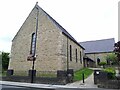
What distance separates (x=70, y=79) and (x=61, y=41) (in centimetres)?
689

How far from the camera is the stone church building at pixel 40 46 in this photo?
25.2m

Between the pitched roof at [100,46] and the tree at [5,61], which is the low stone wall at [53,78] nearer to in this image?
the tree at [5,61]

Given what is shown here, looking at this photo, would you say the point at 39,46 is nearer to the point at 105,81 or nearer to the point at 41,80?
the point at 41,80

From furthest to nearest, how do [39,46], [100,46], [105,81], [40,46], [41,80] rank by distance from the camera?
[100,46] → [39,46] → [40,46] → [41,80] → [105,81]

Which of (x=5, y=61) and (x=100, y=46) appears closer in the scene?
(x=5, y=61)

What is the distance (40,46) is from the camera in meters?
27.5

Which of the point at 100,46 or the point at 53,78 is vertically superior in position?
the point at 100,46

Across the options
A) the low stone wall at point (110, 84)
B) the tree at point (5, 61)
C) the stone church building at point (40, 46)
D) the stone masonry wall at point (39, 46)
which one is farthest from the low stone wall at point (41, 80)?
the tree at point (5, 61)

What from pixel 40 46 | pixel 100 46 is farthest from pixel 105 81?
pixel 100 46

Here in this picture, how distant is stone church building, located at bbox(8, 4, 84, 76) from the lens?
2525cm

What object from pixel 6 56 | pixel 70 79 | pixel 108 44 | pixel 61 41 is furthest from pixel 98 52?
pixel 70 79

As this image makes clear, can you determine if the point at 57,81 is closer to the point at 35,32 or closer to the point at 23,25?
the point at 35,32

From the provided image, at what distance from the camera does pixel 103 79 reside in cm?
1744

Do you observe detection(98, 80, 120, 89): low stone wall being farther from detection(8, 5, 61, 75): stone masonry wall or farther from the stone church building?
detection(8, 5, 61, 75): stone masonry wall
